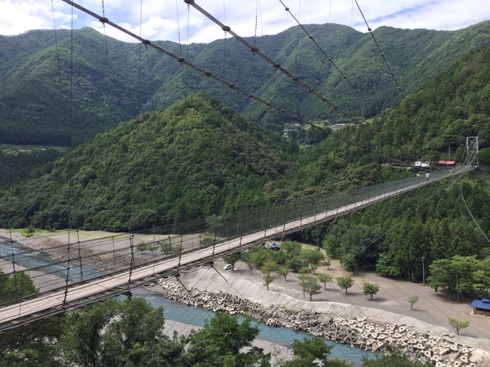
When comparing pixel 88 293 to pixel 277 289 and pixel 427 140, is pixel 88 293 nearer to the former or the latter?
pixel 277 289

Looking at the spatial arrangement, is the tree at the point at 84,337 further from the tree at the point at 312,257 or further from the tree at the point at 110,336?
the tree at the point at 312,257

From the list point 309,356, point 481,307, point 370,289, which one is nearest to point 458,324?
point 481,307

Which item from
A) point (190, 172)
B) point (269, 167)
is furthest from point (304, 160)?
point (190, 172)

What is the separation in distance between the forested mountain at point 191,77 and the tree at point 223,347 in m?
44.2

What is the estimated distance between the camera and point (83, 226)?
43.2m

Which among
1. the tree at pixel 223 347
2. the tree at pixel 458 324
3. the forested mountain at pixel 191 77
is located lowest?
the tree at pixel 458 324

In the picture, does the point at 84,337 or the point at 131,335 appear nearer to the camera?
the point at 84,337

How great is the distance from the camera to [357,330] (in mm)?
16047

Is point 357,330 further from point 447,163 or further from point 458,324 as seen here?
point 447,163

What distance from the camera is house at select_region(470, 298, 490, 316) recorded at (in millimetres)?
16734

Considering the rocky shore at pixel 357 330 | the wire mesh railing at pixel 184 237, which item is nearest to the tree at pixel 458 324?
the rocky shore at pixel 357 330

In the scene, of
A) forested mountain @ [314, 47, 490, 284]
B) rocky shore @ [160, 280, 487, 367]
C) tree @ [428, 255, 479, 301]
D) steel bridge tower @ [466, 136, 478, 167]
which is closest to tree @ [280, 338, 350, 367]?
rocky shore @ [160, 280, 487, 367]

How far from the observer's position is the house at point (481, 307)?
16.7 metres

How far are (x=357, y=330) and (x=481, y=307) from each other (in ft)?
17.6
